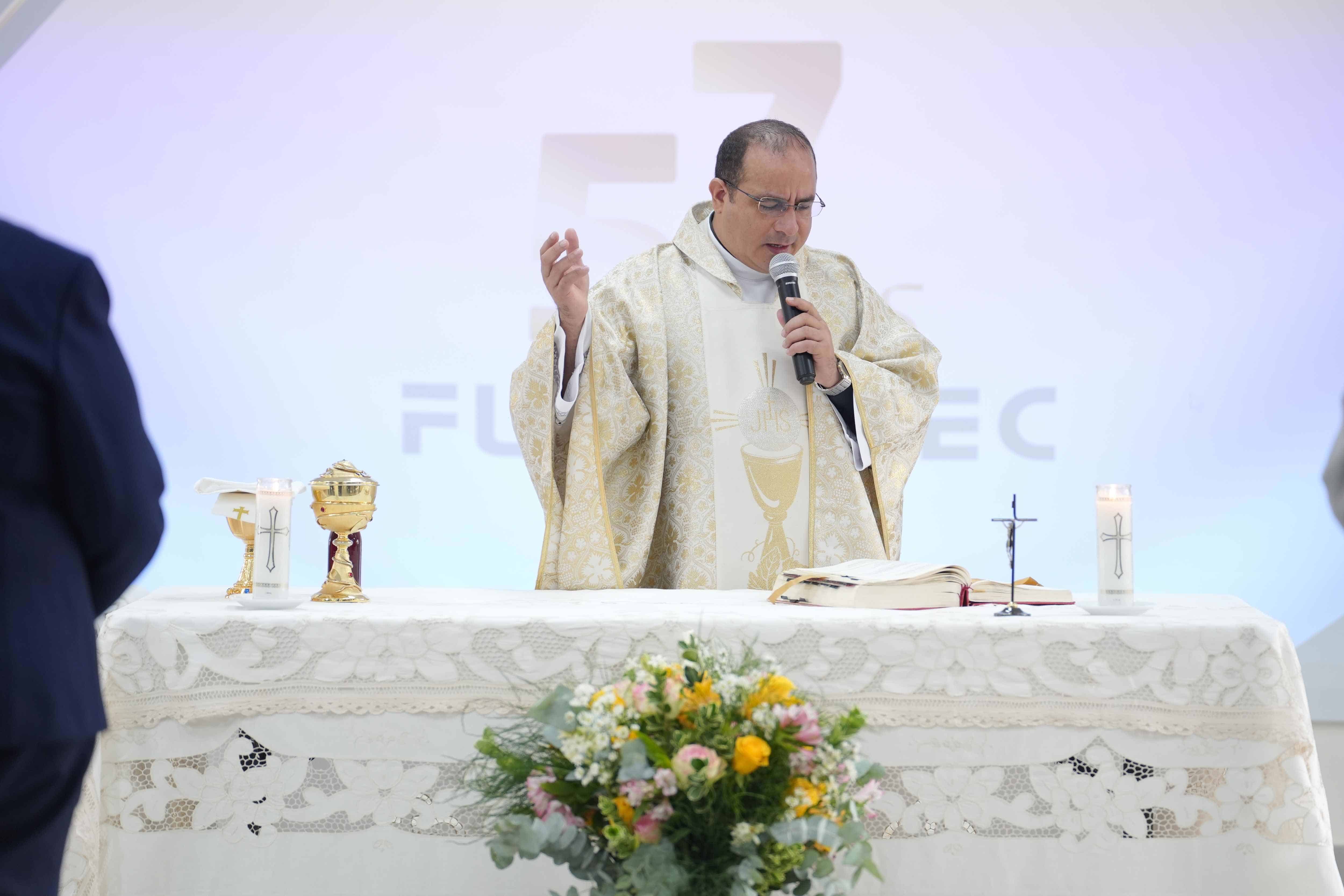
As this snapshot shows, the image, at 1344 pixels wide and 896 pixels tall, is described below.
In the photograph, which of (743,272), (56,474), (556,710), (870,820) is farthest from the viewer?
(743,272)

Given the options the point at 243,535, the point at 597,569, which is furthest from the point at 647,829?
the point at 597,569

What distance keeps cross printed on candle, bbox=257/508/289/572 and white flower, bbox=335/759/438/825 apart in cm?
42

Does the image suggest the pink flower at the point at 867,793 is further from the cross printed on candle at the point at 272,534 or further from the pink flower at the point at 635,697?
the cross printed on candle at the point at 272,534

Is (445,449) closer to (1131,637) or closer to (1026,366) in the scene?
(1026,366)

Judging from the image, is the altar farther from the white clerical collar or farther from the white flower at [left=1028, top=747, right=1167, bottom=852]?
the white clerical collar

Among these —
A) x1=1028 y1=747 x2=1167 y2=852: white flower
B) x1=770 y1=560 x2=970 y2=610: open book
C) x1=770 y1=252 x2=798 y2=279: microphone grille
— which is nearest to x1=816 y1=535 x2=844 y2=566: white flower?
x1=770 y1=252 x2=798 y2=279: microphone grille

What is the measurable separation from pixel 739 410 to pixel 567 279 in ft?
2.35

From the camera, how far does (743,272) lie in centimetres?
353

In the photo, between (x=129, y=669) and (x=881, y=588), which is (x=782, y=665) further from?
(x=129, y=669)

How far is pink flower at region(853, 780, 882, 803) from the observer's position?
5.14 feet

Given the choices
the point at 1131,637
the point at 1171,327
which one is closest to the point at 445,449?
the point at 1171,327

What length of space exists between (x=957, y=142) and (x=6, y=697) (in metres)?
4.38

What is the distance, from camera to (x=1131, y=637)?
196cm

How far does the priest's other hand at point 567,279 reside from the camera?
8.88ft
